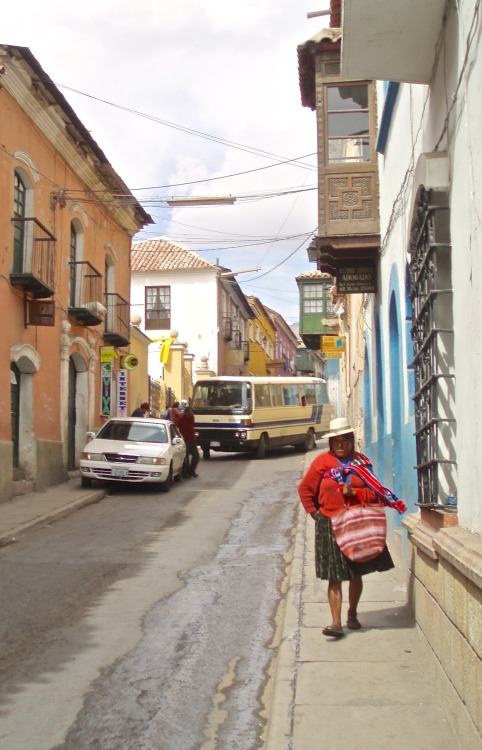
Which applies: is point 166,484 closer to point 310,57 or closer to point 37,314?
point 37,314

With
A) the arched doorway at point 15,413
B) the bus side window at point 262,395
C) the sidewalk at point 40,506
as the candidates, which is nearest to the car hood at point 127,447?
the sidewalk at point 40,506

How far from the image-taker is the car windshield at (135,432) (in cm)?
1752

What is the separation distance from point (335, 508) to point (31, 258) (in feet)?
37.6

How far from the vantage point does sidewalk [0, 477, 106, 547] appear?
39.5 feet

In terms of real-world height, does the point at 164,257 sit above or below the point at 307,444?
above

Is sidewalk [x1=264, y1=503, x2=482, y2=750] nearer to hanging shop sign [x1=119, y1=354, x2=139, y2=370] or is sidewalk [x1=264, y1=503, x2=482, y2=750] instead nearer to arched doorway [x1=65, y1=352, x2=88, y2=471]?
arched doorway [x1=65, y1=352, x2=88, y2=471]

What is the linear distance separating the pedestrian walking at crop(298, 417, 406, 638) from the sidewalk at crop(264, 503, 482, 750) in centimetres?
34

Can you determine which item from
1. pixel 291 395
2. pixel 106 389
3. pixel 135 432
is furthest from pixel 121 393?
pixel 291 395

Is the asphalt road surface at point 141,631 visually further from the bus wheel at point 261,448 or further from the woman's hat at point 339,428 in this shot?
the bus wheel at point 261,448

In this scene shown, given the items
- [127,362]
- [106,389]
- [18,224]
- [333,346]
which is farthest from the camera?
[333,346]

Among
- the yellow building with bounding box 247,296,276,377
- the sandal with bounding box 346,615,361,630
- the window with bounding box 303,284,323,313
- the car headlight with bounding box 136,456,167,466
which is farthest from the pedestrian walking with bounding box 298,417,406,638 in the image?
the yellow building with bounding box 247,296,276,377

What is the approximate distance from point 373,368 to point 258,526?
2.95 metres

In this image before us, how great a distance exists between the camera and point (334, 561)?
629cm

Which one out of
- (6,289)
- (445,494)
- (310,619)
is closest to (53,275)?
(6,289)
